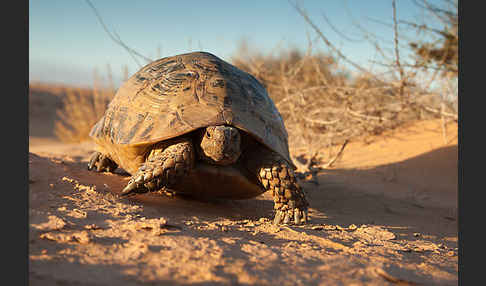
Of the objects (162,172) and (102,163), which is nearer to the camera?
(162,172)

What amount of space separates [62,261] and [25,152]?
1.67ft

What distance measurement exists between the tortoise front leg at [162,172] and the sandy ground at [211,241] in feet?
0.49

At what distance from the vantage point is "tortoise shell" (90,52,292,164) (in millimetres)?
2572

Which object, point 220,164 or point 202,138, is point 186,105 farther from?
point 220,164

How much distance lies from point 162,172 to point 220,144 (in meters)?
0.48

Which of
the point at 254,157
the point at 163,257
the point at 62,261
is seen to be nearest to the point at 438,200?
the point at 254,157

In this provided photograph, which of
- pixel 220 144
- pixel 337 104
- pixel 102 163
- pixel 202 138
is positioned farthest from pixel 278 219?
pixel 337 104

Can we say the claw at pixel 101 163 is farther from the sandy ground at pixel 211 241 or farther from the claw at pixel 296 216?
the claw at pixel 296 216

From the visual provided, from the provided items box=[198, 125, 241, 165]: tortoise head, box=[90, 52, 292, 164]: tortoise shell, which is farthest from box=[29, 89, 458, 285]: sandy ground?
box=[90, 52, 292, 164]: tortoise shell

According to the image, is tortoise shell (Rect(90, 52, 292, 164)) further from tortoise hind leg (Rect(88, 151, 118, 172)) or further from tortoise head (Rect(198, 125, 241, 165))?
tortoise hind leg (Rect(88, 151, 118, 172))

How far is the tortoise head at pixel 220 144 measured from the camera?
94.7 inches

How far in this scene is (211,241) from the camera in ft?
5.39

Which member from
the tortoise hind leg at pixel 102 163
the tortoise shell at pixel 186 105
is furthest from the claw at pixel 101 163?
the tortoise shell at pixel 186 105

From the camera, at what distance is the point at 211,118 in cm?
255
